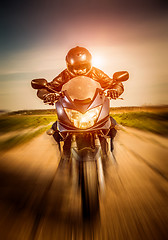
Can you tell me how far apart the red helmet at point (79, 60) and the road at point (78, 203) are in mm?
1246

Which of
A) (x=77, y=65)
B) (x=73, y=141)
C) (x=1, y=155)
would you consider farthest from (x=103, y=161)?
(x=1, y=155)

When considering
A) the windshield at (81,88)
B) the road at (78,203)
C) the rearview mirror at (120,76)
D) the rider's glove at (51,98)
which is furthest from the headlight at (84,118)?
the road at (78,203)

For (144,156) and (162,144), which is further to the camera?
(162,144)

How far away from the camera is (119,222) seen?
2.22 m

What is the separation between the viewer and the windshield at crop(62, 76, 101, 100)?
2657 millimetres

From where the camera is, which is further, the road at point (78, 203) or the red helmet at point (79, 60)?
the red helmet at point (79, 60)

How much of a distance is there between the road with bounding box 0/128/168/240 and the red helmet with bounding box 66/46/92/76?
1.25 meters

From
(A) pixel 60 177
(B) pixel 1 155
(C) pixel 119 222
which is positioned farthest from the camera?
(B) pixel 1 155

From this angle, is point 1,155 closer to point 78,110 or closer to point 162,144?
point 78,110

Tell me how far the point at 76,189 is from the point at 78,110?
1.28m

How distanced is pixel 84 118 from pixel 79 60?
106 centimetres

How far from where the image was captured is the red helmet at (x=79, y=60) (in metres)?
3.10

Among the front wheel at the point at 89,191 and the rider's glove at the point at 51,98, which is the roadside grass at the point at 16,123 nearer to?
the rider's glove at the point at 51,98

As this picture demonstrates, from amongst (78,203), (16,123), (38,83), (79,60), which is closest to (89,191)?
(78,203)
